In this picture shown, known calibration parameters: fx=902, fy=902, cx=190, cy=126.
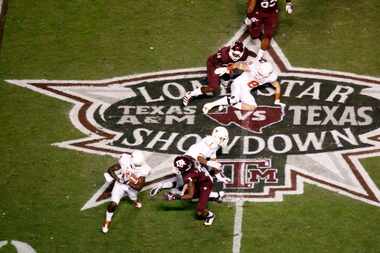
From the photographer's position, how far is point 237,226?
45.6 ft

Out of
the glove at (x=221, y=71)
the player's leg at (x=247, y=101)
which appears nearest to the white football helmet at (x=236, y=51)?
the glove at (x=221, y=71)

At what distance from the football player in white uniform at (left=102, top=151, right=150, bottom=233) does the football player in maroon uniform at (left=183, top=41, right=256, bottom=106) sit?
8.19ft

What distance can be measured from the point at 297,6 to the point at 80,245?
722 cm

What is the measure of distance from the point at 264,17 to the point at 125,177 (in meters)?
4.84

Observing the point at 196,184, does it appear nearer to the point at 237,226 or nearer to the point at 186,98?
the point at 237,226

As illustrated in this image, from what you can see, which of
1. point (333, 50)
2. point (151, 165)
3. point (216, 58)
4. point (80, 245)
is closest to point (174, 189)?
point (151, 165)

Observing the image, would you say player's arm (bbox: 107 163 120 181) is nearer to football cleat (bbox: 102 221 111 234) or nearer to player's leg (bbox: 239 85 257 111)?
football cleat (bbox: 102 221 111 234)

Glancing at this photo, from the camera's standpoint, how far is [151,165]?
1503 cm

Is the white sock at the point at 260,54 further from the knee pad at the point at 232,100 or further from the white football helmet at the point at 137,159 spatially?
the white football helmet at the point at 137,159

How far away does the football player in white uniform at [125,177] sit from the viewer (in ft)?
45.3

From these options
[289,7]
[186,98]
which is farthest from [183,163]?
[289,7]

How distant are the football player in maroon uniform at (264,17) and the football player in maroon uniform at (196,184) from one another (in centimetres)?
373

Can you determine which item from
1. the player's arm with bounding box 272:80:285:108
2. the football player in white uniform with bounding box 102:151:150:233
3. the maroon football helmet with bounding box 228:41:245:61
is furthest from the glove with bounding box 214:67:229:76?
the football player in white uniform with bounding box 102:151:150:233

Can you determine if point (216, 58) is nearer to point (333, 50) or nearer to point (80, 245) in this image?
point (333, 50)
